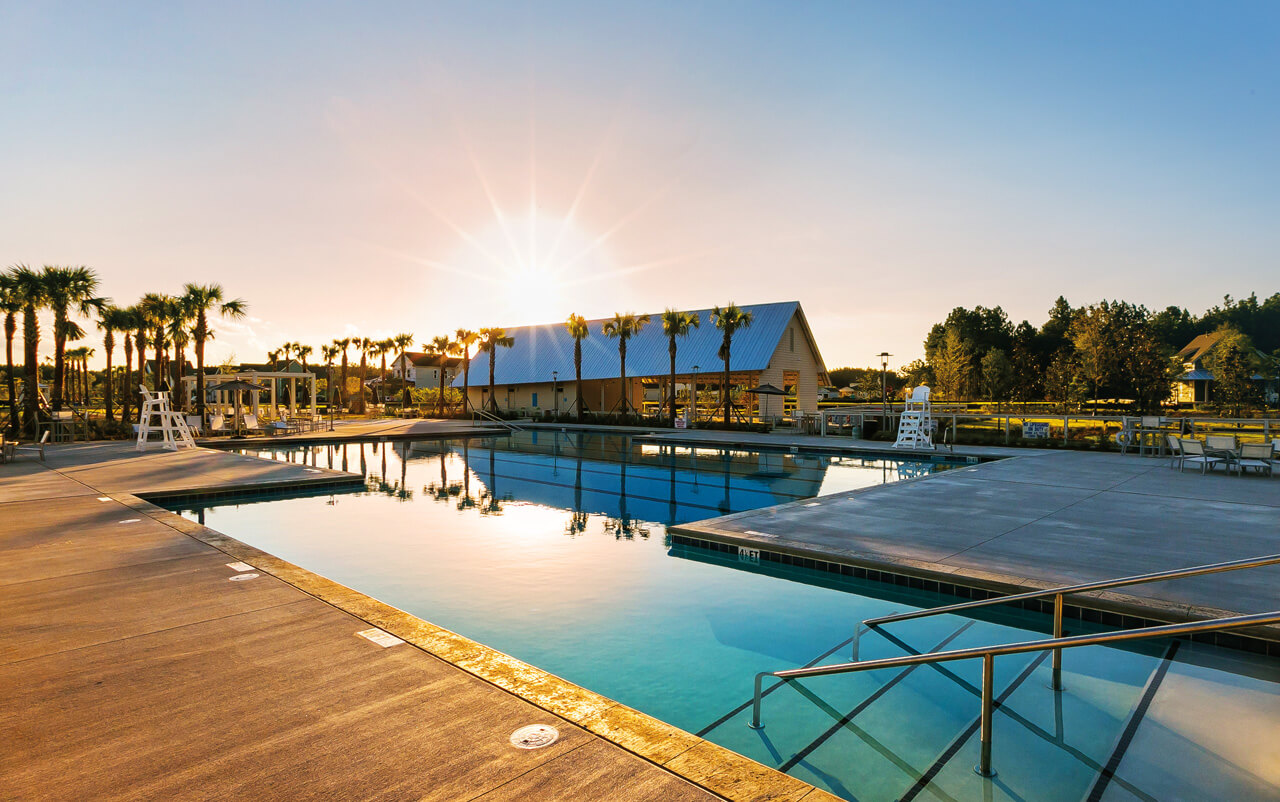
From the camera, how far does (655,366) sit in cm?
3466

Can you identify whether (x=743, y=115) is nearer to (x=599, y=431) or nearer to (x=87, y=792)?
(x=599, y=431)

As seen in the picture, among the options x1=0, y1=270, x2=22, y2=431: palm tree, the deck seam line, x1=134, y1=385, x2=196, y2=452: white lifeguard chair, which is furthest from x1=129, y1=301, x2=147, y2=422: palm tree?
the deck seam line

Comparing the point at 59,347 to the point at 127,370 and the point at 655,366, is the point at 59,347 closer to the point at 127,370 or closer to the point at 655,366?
the point at 127,370

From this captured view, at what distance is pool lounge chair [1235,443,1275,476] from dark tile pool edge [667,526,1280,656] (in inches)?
393

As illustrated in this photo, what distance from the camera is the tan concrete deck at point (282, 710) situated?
2.43 m

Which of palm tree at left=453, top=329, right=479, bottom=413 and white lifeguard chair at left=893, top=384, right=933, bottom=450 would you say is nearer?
white lifeguard chair at left=893, top=384, right=933, bottom=450

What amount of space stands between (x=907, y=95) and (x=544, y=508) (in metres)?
13.5

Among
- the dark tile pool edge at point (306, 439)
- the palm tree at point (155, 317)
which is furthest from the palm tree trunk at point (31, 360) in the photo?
the dark tile pool edge at point (306, 439)

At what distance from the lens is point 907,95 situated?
15.9m

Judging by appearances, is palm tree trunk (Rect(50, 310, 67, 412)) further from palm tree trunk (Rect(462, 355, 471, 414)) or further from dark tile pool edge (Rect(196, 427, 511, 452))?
palm tree trunk (Rect(462, 355, 471, 414))

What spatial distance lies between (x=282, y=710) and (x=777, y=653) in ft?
12.2

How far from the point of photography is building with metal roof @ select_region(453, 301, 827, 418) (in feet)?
106

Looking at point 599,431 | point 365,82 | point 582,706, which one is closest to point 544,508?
point 582,706

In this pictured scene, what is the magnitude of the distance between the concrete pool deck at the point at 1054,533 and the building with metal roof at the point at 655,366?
62.8ft
